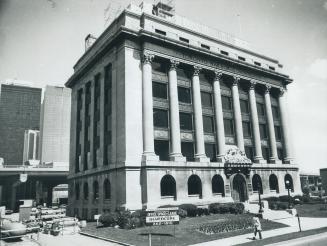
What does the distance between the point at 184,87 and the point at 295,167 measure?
25.7 m

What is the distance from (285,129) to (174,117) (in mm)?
25561

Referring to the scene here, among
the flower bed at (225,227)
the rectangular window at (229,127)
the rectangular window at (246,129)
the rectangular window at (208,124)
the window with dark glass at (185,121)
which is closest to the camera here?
the flower bed at (225,227)

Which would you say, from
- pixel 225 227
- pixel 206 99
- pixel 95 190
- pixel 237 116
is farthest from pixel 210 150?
pixel 225 227

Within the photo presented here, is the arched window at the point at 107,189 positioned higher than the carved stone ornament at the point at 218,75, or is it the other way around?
the carved stone ornament at the point at 218,75

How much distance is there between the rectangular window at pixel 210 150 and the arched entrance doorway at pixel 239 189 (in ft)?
14.0

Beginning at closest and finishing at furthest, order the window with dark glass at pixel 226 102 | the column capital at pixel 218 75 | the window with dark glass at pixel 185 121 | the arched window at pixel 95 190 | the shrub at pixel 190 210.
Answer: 1. the shrub at pixel 190 210
2. the window with dark glass at pixel 185 121
3. the arched window at pixel 95 190
4. the column capital at pixel 218 75
5. the window with dark glass at pixel 226 102

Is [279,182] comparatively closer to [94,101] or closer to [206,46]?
[206,46]

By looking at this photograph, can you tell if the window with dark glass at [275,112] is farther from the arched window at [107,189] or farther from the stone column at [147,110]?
the arched window at [107,189]

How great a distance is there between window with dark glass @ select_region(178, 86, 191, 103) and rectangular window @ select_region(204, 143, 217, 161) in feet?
23.1

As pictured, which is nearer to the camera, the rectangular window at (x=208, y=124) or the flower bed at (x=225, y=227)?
the flower bed at (x=225, y=227)

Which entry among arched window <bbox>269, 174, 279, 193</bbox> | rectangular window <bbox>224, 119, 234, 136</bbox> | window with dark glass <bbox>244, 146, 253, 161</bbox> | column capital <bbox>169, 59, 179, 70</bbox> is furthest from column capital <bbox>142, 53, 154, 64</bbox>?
arched window <bbox>269, 174, 279, 193</bbox>

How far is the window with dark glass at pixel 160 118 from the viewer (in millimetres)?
38656

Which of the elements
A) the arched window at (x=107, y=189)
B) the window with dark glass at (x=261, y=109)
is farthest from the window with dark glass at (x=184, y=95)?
the window with dark glass at (x=261, y=109)

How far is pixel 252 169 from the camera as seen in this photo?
45250 millimetres
